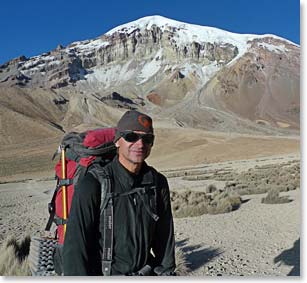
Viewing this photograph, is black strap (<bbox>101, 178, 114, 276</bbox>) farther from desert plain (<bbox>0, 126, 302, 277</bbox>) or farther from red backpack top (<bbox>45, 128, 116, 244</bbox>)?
desert plain (<bbox>0, 126, 302, 277</bbox>)

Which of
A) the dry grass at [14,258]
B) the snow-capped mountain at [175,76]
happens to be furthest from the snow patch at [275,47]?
the dry grass at [14,258]

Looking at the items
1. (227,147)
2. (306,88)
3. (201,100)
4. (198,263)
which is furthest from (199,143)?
(201,100)

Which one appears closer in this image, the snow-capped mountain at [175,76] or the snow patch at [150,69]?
the snow-capped mountain at [175,76]

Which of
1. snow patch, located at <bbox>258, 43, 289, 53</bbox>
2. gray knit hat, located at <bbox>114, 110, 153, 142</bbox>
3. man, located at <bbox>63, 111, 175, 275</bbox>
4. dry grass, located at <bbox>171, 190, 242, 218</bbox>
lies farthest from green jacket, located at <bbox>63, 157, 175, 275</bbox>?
snow patch, located at <bbox>258, 43, 289, 53</bbox>

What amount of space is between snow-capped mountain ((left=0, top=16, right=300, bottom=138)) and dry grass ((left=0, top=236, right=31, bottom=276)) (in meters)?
35.1

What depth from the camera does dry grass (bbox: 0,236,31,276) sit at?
4.15 metres

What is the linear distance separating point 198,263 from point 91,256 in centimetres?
327

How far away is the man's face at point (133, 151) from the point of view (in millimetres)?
1809

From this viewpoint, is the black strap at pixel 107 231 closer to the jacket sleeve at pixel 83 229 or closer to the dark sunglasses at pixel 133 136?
the jacket sleeve at pixel 83 229

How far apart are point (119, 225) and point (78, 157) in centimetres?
56

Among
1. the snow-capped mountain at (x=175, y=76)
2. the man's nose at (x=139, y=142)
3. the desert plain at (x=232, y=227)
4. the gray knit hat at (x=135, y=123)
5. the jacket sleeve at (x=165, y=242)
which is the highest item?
the snow-capped mountain at (x=175, y=76)

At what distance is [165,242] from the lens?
1914mm

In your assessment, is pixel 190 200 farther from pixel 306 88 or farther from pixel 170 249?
pixel 170 249

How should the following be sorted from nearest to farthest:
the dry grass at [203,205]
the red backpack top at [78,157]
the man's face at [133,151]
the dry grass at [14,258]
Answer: the man's face at [133,151] < the red backpack top at [78,157] < the dry grass at [14,258] < the dry grass at [203,205]
